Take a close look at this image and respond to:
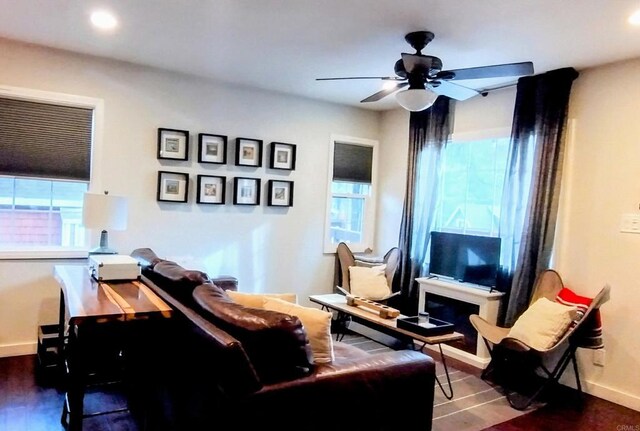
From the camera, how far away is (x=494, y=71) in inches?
118

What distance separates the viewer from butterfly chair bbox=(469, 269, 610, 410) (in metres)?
3.29

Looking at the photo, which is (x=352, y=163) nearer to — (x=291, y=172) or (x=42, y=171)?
(x=291, y=172)

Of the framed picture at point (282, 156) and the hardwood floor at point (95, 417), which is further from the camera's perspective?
the framed picture at point (282, 156)

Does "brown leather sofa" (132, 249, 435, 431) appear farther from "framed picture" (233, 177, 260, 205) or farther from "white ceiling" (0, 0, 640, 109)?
"framed picture" (233, 177, 260, 205)

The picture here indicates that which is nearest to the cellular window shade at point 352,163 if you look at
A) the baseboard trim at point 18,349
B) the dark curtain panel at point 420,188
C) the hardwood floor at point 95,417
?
the dark curtain panel at point 420,188

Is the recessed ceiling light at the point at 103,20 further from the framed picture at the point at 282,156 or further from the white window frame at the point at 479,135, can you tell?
the white window frame at the point at 479,135

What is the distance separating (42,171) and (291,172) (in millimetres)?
2396

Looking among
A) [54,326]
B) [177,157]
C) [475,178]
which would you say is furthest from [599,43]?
[54,326]

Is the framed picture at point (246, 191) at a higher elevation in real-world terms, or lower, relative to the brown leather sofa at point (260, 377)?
higher

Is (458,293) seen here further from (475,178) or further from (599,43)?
(599,43)

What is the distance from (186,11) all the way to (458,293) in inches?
129

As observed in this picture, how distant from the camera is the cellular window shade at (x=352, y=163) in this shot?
5.56 meters

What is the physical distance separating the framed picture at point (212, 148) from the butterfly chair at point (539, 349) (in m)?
2.83

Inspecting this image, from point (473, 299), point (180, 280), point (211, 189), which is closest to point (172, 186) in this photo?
point (211, 189)
